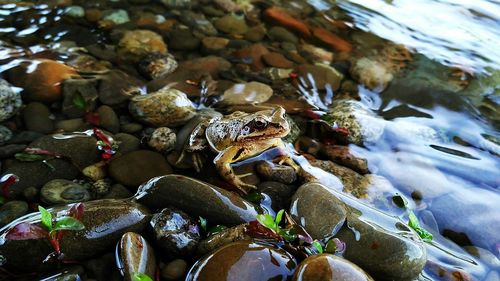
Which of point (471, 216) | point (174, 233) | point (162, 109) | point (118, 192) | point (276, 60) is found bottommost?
point (118, 192)

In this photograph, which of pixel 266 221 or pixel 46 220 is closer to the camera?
pixel 46 220

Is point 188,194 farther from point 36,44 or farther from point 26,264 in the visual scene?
point 36,44

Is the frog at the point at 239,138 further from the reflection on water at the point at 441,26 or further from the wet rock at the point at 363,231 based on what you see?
the reflection on water at the point at 441,26

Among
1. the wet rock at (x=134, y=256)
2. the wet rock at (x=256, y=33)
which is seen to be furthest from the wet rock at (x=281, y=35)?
the wet rock at (x=134, y=256)

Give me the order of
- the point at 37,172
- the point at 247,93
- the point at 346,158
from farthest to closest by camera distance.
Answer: the point at 247,93, the point at 346,158, the point at 37,172

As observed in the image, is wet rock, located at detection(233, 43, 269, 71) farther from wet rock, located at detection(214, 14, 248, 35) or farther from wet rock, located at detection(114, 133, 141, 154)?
wet rock, located at detection(114, 133, 141, 154)

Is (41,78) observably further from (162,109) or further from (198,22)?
(198,22)

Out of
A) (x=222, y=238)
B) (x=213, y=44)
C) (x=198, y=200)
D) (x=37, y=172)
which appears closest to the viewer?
(x=222, y=238)

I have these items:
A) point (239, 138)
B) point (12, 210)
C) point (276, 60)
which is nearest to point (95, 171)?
point (12, 210)
